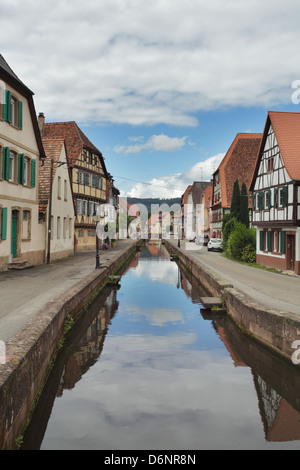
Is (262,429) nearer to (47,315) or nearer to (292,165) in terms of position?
(47,315)

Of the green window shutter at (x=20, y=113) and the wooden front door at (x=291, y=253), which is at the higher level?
the green window shutter at (x=20, y=113)


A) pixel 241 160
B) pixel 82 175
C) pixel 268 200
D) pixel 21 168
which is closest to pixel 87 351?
pixel 21 168

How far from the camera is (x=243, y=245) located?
30.8m

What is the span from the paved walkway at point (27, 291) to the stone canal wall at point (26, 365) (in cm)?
47

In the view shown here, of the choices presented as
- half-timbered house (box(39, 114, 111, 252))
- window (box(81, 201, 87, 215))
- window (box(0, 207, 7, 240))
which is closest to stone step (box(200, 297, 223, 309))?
window (box(0, 207, 7, 240))

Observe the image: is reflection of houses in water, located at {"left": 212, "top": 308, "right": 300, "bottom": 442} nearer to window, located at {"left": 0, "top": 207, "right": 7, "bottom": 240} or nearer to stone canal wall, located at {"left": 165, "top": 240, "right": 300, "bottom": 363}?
stone canal wall, located at {"left": 165, "top": 240, "right": 300, "bottom": 363}

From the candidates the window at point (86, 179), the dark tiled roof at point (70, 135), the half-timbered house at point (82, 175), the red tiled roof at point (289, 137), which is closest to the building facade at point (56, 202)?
the half-timbered house at point (82, 175)

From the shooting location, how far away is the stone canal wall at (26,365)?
5.14 meters

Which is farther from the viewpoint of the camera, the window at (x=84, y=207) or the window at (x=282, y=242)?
the window at (x=84, y=207)

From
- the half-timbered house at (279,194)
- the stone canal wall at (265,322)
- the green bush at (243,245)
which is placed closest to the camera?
the stone canal wall at (265,322)

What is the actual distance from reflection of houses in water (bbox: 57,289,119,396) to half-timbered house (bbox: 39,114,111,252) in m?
23.8

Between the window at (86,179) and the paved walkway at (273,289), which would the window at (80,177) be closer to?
the window at (86,179)

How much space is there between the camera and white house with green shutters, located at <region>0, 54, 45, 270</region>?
62.6 ft

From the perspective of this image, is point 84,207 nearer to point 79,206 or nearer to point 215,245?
point 79,206
